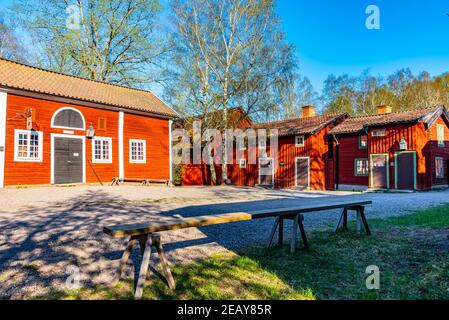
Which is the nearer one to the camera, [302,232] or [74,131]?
[302,232]

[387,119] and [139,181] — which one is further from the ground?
[387,119]

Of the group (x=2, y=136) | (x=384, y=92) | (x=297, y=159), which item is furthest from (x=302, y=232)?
(x=384, y=92)

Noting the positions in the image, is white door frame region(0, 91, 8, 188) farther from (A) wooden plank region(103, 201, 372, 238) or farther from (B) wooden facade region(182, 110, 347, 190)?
(B) wooden facade region(182, 110, 347, 190)

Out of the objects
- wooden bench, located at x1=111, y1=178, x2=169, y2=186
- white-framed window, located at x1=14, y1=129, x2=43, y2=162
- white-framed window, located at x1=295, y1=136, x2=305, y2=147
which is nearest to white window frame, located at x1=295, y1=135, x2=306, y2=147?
white-framed window, located at x1=295, y1=136, x2=305, y2=147

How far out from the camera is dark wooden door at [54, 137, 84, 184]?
624 inches

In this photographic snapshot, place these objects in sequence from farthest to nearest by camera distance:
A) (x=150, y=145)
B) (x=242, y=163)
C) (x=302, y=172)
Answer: (x=242, y=163), (x=302, y=172), (x=150, y=145)

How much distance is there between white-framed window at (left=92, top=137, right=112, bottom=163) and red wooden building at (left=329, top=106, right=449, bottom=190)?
620 inches

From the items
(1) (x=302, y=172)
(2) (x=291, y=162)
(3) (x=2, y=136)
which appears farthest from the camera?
(2) (x=291, y=162)

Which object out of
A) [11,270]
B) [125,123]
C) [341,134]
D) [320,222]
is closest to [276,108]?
[341,134]

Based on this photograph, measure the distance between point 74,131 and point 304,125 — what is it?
1662 centimetres

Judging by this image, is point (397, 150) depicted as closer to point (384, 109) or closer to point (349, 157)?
point (349, 157)

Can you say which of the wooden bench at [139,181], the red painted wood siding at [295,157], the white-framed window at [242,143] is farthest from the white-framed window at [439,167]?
the wooden bench at [139,181]

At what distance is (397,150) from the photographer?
20.3 metres

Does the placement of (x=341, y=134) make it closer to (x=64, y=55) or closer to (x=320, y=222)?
(x=320, y=222)
